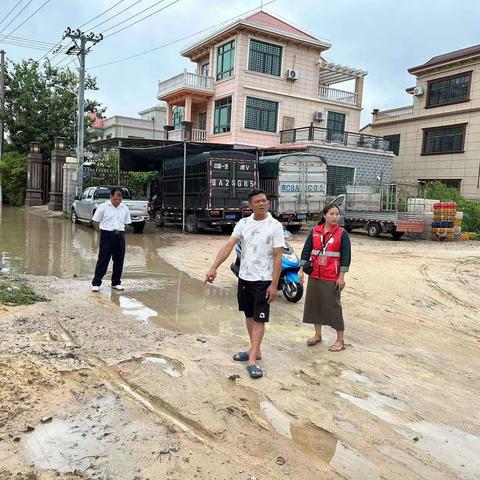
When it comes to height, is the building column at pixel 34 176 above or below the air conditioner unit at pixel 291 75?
below

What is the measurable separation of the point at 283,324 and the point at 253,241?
→ 199 centimetres

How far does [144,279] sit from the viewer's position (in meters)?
8.97

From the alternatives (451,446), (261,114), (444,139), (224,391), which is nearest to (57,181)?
(261,114)

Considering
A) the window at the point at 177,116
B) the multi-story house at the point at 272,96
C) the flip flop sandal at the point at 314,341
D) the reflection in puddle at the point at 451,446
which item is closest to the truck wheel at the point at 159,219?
the multi-story house at the point at 272,96

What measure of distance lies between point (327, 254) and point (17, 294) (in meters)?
4.43

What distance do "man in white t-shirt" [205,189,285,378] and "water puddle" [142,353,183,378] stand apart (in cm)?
65

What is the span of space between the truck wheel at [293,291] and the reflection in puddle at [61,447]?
445 centimetres

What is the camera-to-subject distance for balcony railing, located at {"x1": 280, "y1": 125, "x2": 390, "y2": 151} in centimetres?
2558

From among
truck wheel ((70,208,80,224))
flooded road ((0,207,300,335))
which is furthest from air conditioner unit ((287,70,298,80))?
flooded road ((0,207,300,335))

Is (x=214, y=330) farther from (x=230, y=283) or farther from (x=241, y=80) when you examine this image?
(x=241, y=80)

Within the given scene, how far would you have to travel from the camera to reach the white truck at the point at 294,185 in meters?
17.5

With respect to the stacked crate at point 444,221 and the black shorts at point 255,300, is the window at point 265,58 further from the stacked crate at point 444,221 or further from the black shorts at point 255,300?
the black shorts at point 255,300

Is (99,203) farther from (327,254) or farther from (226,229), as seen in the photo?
(327,254)

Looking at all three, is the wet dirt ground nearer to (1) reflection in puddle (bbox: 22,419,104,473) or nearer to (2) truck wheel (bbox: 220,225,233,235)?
(1) reflection in puddle (bbox: 22,419,104,473)
